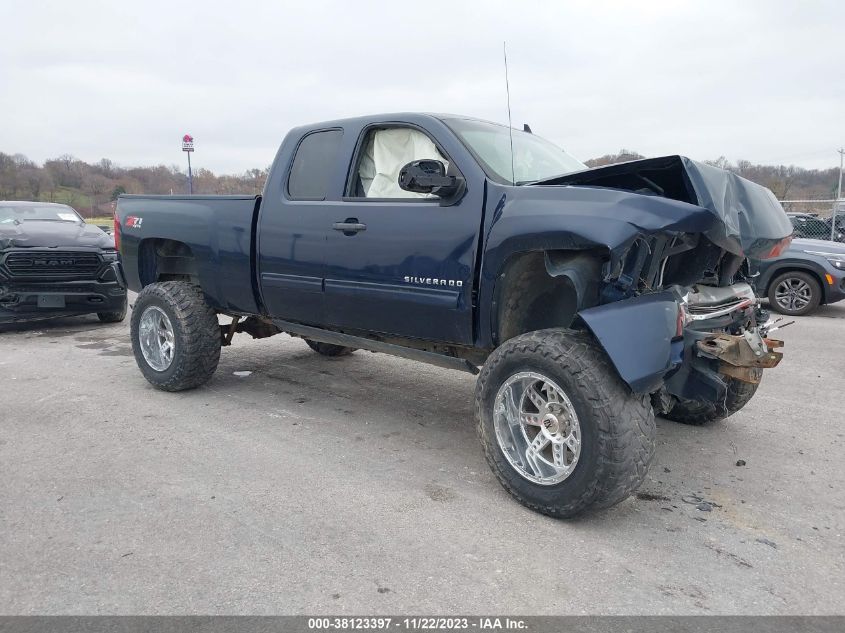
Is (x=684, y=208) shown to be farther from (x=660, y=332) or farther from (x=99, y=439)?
(x=99, y=439)

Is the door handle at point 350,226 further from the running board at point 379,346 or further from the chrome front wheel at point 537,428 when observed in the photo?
the chrome front wheel at point 537,428

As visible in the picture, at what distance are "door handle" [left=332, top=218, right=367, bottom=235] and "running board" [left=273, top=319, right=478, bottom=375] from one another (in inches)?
29.4

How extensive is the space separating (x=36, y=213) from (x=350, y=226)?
7280 mm

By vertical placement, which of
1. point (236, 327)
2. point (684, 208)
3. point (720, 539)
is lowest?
point (720, 539)

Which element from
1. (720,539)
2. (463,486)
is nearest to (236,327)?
(463,486)

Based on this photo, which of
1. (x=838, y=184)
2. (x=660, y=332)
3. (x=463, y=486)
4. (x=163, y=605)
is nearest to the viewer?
(x=163, y=605)

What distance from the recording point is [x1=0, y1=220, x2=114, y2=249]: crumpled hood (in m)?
8.03

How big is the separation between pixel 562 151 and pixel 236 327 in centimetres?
306

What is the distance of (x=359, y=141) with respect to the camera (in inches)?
175

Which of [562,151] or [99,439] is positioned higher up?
[562,151]

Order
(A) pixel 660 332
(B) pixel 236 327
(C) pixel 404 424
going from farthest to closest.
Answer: (B) pixel 236 327 → (C) pixel 404 424 → (A) pixel 660 332

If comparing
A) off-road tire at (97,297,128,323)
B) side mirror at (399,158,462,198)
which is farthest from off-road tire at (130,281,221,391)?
off-road tire at (97,297,128,323)

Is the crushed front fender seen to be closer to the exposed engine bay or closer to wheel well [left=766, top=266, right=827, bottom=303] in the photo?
the exposed engine bay

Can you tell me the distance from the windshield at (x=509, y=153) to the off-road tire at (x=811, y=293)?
22.6 feet
